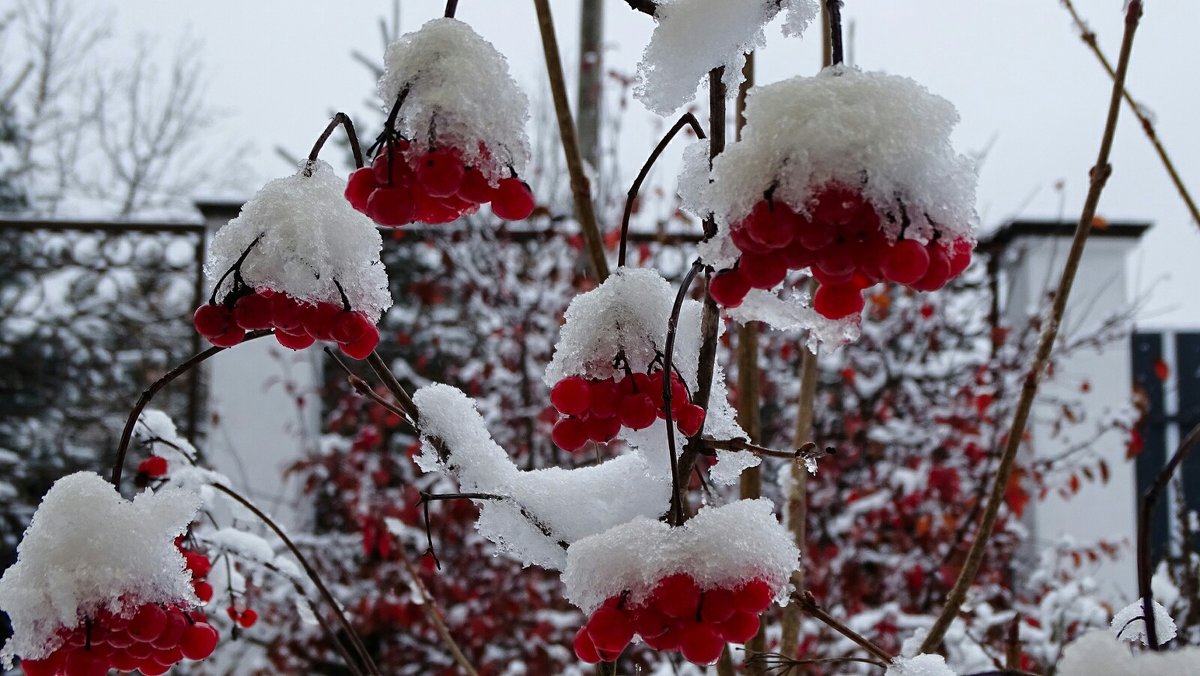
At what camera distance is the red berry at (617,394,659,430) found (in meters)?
0.82

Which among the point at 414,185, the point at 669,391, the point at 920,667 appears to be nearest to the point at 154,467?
the point at 414,185

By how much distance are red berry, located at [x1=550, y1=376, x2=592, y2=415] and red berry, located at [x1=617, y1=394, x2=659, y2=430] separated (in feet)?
0.10

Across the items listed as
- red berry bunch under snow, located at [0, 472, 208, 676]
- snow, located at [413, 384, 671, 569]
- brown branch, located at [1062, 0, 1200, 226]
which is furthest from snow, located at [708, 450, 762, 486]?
brown branch, located at [1062, 0, 1200, 226]

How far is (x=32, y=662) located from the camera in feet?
2.72

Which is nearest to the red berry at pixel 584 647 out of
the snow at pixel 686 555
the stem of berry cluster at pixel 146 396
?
the snow at pixel 686 555

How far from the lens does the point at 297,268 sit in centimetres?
81

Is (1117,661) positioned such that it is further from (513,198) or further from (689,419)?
(513,198)

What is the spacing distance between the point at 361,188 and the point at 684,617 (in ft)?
1.38

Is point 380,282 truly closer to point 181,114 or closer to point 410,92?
point 410,92

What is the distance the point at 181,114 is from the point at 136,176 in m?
0.89

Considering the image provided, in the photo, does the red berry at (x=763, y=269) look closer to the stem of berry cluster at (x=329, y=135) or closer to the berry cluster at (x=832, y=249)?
the berry cluster at (x=832, y=249)

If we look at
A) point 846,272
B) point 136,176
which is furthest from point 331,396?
point 136,176

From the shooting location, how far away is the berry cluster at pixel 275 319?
0.81 metres

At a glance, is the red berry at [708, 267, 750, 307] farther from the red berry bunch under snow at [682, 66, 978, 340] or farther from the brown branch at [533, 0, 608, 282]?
the brown branch at [533, 0, 608, 282]
